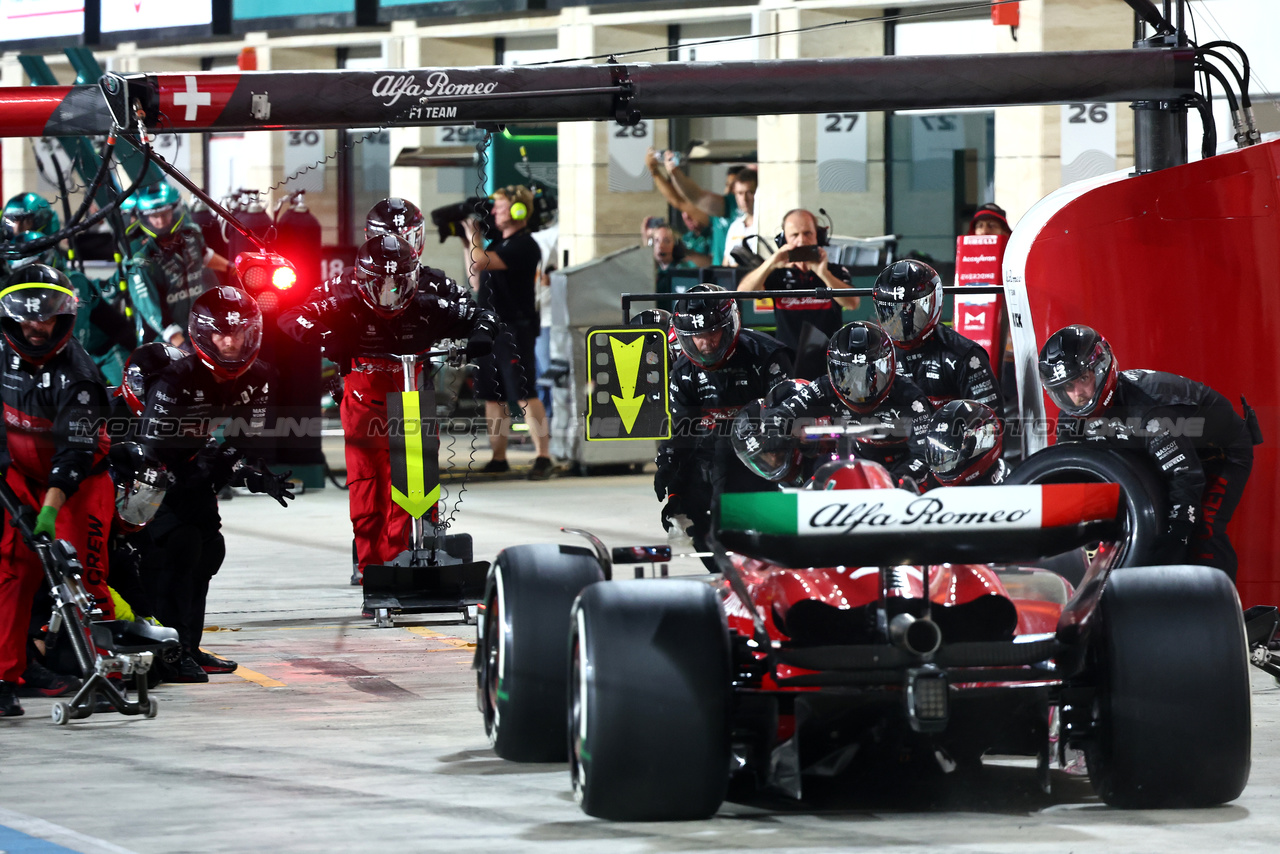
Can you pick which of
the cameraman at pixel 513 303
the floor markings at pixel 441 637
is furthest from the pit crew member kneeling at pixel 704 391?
→ the cameraman at pixel 513 303

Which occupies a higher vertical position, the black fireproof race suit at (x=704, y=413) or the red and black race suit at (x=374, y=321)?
the red and black race suit at (x=374, y=321)

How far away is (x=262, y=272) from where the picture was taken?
1275 centimetres

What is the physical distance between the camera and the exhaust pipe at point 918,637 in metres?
5.73

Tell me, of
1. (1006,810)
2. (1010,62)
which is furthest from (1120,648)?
(1010,62)

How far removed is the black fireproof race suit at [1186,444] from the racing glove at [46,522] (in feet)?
13.0

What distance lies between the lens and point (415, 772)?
667cm

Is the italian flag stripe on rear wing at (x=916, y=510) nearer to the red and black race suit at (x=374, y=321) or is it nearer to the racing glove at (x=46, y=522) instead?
the racing glove at (x=46, y=522)

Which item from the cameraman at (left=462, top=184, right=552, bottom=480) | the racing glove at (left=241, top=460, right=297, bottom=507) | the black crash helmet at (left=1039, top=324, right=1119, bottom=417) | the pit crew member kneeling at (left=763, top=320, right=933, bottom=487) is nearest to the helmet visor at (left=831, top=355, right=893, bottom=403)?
the pit crew member kneeling at (left=763, top=320, right=933, bottom=487)

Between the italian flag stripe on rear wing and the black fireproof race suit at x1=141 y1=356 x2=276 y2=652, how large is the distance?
12.6 feet

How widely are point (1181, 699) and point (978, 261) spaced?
827cm

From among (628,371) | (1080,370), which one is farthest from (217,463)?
(1080,370)

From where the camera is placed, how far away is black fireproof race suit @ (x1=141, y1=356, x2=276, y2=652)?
8969 mm

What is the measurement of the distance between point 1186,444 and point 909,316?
155 cm

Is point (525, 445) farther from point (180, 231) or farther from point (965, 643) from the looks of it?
point (965, 643)
